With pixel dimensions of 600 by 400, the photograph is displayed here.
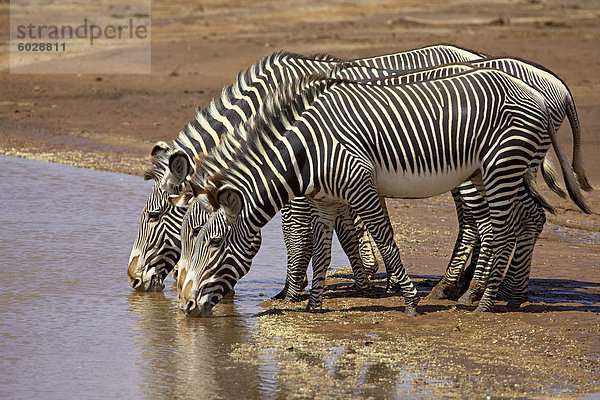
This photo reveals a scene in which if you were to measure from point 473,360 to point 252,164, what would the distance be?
6.93 ft

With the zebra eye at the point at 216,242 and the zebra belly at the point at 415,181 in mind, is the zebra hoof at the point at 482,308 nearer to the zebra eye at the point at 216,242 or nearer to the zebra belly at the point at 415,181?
the zebra belly at the point at 415,181

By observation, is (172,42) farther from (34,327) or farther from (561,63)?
(34,327)

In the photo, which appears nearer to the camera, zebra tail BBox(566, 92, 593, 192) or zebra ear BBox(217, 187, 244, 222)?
zebra ear BBox(217, 187, 244, 222)

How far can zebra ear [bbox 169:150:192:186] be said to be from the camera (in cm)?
705

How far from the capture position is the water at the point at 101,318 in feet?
17.5

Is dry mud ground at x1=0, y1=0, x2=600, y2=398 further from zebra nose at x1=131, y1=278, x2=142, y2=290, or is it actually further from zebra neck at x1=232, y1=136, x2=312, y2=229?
zebra nose at x1=131, y1=278, x2=142, y2=290

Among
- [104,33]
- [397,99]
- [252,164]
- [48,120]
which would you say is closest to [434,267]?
[397,99]

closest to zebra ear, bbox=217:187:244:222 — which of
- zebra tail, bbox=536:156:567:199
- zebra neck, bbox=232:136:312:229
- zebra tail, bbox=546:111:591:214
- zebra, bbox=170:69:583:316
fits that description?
zebra, bbox=170:69:583:316

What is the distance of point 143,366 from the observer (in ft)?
18.6

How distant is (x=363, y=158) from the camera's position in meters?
6.63

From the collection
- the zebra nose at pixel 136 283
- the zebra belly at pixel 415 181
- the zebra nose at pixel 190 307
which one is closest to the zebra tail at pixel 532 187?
the zebra belly at pixel 415 181

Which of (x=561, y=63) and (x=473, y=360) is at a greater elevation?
(x=561, y=63)

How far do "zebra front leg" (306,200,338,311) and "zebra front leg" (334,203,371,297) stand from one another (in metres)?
0.55

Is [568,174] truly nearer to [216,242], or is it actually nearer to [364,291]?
[364,291]
